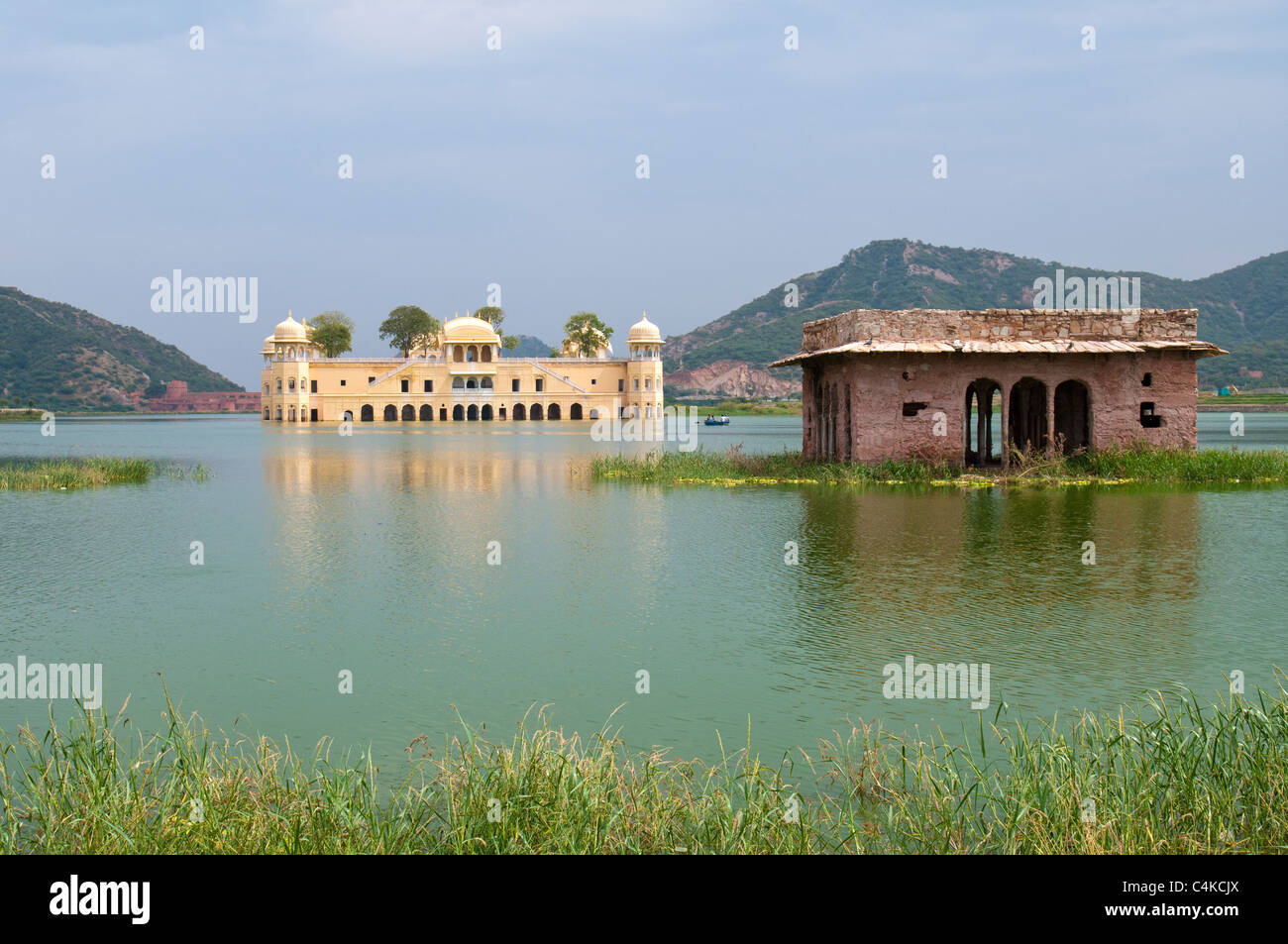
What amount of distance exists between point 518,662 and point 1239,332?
136261mm

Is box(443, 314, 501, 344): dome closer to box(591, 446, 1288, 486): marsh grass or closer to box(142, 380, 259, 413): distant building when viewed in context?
box(591, 446, 1288, 486): marsh grass

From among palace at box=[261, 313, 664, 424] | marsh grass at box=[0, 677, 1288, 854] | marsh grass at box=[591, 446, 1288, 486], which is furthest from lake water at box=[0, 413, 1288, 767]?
palace at box=[261, 313, 664, 424]

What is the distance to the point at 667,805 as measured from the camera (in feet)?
17.7

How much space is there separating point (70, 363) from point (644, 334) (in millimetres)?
79425

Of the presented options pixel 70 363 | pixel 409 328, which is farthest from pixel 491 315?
pixel 70 363

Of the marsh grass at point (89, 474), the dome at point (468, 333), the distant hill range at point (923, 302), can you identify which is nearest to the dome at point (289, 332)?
the dome at point (468, 333)

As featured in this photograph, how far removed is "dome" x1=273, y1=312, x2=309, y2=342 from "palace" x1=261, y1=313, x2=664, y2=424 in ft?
0.27

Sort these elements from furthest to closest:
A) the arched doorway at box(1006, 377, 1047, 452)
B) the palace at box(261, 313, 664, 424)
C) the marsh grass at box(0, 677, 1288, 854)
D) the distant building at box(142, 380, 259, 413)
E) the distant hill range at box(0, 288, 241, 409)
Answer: the distant building at box(142, 380, 259, 413), the distant hill range at box(0, 288, 241, 409), the palace at box(261, 313, 664, 424), the arched doorway at box(1006, 377, 1047, 452), the marsh grass at box(0, 677, 1288, 854)

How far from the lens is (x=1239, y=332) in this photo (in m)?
126

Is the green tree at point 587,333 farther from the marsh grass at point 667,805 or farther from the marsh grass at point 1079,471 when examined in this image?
the marsh grass at point 667,805

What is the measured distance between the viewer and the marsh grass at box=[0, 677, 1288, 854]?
5.06 metres

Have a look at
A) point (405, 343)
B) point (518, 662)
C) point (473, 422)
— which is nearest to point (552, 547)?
point (518, 662)

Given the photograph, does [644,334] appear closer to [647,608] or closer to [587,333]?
[587,333]
